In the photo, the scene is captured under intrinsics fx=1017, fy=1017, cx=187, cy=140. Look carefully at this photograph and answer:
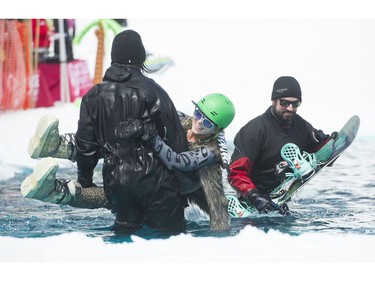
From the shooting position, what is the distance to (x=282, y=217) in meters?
7.25

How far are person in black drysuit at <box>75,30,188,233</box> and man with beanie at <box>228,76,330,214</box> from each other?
52 centimetres

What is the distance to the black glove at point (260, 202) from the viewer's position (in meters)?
6.95

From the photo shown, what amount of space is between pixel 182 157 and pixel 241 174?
649 mm

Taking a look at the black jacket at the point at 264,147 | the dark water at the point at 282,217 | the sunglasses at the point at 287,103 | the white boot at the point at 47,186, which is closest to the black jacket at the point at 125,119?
the white boot at the point at 47,186

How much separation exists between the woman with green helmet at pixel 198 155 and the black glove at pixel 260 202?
200 mm

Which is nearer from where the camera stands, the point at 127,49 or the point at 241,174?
the point at 127,49

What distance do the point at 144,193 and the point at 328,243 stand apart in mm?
1271

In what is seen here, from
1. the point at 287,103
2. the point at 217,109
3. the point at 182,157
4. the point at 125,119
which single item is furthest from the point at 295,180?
the point at 125,119

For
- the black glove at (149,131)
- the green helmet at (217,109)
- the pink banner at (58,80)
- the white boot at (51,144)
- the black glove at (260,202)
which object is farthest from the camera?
the pink banner at (58,80)

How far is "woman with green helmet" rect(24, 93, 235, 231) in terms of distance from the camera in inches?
260

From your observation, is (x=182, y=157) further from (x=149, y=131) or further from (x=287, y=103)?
(x=287, y=103)

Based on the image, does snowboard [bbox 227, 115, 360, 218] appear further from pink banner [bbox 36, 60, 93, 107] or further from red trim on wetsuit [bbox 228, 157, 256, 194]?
pink banner [bbox 36, 60, 93, 107]

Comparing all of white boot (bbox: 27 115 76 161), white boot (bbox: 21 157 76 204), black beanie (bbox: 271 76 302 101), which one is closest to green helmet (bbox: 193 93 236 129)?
black beanie (bbox: 271 76 302 101)

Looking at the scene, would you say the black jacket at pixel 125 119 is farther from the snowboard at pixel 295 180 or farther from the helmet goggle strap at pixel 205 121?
the snowboard at pixel 295 180
